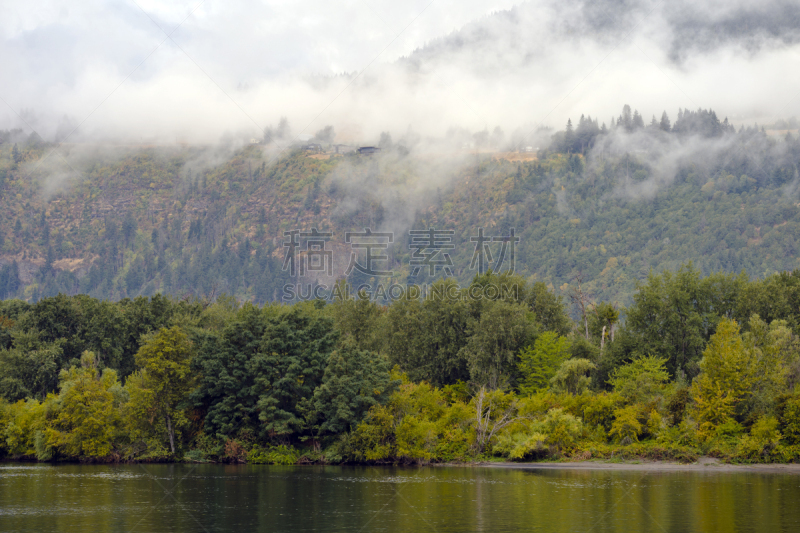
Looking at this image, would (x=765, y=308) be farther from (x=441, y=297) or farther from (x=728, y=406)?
(x=441, y=297)

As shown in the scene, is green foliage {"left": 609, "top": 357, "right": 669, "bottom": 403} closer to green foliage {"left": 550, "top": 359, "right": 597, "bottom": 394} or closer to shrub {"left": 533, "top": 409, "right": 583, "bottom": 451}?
green foliage {"left": 550, "top": 359, "right": 597, "bottom": 394}

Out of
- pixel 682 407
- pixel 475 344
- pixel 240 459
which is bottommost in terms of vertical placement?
pixel 240 459

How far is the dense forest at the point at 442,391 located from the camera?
8188 centimetres

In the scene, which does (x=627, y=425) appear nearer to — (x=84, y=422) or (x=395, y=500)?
(x=395, y=500)

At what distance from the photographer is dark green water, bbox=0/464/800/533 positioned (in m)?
48.1

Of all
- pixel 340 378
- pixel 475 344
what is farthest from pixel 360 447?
pixel 475 344

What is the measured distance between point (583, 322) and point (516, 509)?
8358cm

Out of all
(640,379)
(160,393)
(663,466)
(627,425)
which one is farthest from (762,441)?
(160,393)

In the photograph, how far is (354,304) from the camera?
111500mm

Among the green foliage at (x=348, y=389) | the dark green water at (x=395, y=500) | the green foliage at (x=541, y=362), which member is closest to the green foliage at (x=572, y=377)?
the green foliage at (x=541, y=362)

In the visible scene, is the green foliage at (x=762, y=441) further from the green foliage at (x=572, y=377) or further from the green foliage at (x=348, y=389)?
the green foliage at (x=348, y=389)

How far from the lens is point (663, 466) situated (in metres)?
78.8

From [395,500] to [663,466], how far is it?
112 feet

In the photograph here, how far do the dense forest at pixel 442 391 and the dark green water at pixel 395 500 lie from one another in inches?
291
